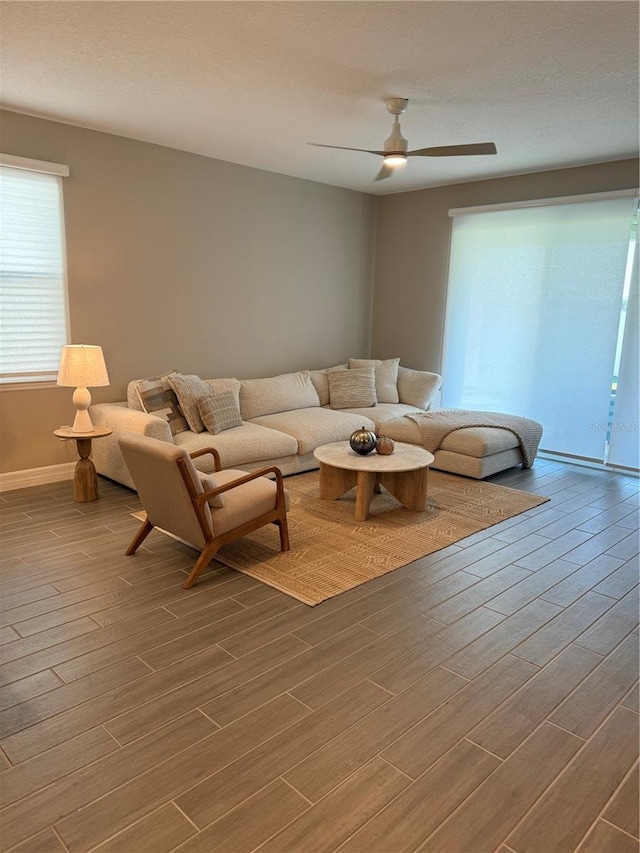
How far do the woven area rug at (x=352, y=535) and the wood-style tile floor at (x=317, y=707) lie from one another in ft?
0.51

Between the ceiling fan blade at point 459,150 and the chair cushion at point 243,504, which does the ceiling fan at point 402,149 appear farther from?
the chair cushion at point 243,504

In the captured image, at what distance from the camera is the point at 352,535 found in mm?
3877

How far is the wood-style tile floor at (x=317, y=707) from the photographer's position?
5.60ft

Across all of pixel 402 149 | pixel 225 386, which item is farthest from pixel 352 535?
pixel 402 149

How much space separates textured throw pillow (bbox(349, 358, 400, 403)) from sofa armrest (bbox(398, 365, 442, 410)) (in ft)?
0.33

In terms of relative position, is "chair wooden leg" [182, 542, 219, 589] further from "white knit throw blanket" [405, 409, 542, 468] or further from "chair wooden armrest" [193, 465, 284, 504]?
"white knit throw blanket" [405, 409, 542, 468]

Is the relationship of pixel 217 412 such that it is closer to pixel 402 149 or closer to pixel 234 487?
pixel 234 487

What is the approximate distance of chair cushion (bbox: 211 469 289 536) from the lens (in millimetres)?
3188

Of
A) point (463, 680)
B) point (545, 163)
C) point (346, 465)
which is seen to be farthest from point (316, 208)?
point (463, 680)

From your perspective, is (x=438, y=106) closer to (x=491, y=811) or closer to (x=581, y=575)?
(x=581, y=575)

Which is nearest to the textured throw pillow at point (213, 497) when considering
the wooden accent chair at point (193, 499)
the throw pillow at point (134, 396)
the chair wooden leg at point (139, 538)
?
the wooden accent chair at point (193, 499)

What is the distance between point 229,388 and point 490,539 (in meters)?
2.74

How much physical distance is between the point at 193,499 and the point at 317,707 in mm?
1227

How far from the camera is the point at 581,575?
3389 millimetres
